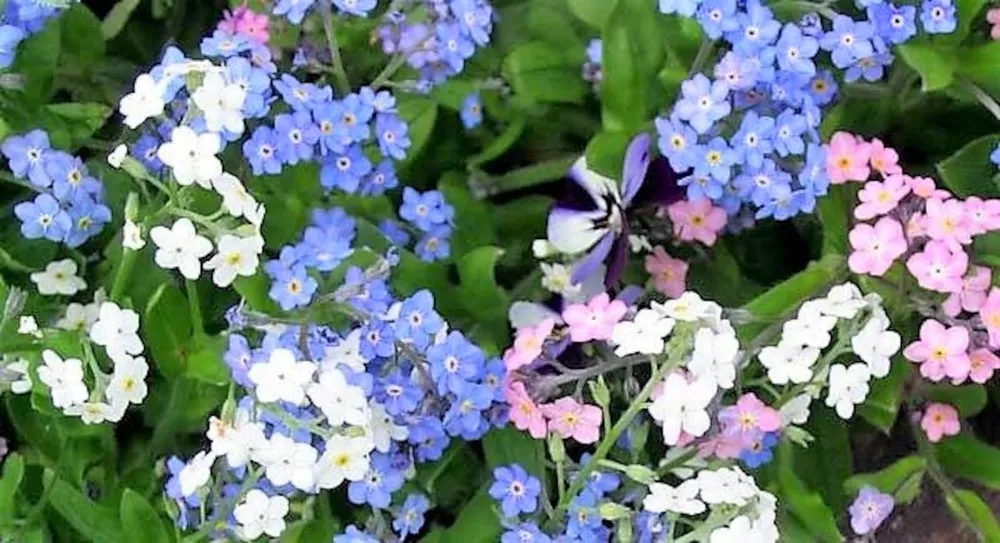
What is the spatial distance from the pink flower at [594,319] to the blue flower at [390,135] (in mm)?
241

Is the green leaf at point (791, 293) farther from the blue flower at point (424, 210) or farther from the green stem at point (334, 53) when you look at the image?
the green stem at point (334, 53)

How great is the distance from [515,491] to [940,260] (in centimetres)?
39

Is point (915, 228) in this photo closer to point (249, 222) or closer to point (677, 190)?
point (677, 190)

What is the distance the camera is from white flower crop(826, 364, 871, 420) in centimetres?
123

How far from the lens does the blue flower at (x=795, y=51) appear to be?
4.34 ft

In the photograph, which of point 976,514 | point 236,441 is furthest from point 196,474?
point 976,514

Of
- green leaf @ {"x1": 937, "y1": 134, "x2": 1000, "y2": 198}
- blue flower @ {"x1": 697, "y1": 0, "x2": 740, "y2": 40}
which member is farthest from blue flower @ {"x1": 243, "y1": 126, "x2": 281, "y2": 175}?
green leaf @ {"x1": 937, "y1": 134, "x2": 1000, "y2": 198}

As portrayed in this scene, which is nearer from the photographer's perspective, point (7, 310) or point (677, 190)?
point (7, 310)

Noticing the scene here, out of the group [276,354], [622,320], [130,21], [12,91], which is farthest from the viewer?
[130,21]

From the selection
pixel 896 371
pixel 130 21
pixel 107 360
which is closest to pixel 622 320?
pixel 896 371

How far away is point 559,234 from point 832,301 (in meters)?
0.33

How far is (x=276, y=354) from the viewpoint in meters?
1.16

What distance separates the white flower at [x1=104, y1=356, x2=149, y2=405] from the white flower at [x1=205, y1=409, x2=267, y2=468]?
0.35 feet

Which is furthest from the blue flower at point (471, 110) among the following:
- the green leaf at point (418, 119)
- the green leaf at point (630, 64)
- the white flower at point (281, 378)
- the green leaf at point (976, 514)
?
the green leaf at point (976, 514)
